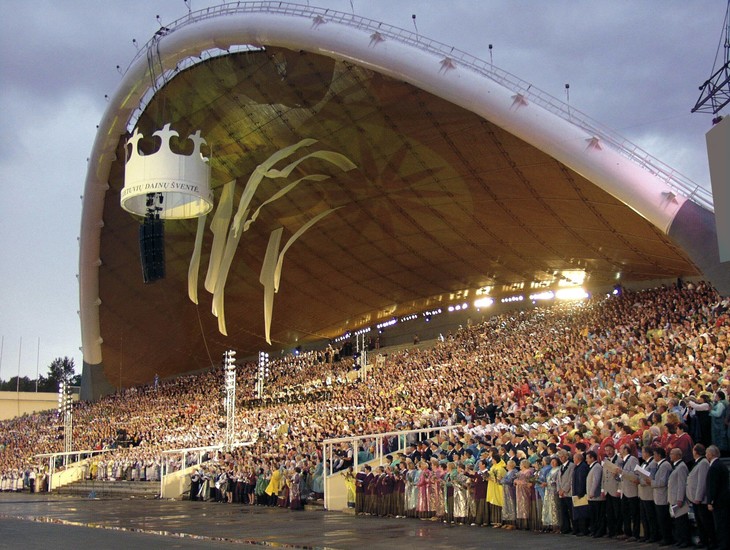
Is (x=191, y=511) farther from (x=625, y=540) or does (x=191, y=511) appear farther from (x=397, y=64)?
(x=397, y=64)

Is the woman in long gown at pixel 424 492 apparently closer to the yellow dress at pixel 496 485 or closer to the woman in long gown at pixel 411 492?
the woman in long gown at pixel 411 492

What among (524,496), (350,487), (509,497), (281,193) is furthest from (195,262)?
(524,496)

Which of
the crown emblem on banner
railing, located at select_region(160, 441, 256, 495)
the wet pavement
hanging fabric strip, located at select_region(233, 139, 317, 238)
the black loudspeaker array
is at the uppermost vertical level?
hanging fabric strip, located at select_region(233, 139, 317, 238)

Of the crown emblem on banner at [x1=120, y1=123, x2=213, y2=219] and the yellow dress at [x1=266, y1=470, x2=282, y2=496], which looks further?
the crown emblem on banner at [x1=120, y1=123, x2=213, y2=219]

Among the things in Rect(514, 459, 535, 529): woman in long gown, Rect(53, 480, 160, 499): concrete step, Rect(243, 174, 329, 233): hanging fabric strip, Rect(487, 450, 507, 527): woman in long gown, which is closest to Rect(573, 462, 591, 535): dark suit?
Rect(514, 459, 535, 529): woman in long gown

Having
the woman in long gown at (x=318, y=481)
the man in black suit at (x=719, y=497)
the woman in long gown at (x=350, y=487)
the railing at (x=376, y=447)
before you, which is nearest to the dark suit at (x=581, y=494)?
the man in black suit at (x=719, y=497)

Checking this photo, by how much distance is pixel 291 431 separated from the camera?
31.3 metres

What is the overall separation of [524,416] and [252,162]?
22.2m

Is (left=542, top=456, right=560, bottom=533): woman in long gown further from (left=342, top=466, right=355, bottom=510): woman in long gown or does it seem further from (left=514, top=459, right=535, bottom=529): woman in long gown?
Result: (left=342, top=466, right=355, bottom=510): woman in long gown

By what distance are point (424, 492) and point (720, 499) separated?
794 centimetres

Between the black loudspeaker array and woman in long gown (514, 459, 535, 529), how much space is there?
2530cm

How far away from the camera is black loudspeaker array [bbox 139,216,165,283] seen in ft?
118

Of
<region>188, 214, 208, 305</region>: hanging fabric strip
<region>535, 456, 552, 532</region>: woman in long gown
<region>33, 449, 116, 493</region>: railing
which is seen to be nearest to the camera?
<region>535, 456, 552, 532</region>: woman in long gown

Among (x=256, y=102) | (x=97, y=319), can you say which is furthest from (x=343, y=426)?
(x=97, y=319)
